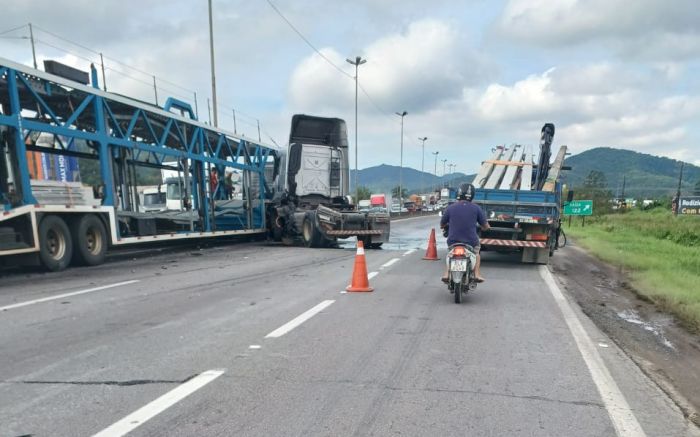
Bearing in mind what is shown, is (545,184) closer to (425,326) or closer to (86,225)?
(425,326)

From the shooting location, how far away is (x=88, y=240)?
38.2 ft

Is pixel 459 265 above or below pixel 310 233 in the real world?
above

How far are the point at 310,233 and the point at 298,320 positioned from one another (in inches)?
441

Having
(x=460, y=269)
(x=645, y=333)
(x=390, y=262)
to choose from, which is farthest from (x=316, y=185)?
(x=645, y=333)

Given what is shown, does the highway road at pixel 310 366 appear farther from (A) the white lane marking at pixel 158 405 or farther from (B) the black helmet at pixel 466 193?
(B) the black helmet at pixel 466 193

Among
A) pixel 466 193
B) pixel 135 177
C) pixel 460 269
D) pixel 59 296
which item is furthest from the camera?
pixel 135 177

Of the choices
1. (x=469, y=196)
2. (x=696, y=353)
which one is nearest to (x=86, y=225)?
(x=469, y=196)

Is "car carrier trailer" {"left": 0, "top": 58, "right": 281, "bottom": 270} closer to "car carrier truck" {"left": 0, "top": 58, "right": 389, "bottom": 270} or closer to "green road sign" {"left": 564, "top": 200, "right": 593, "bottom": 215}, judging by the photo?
"car carrier truck" {"left": 0, "top": 58, "right": 389, "bottom": 270}

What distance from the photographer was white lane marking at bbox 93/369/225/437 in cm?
330

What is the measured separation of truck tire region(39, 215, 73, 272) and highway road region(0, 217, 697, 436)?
173cm

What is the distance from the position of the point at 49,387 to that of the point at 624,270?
47.1 ft

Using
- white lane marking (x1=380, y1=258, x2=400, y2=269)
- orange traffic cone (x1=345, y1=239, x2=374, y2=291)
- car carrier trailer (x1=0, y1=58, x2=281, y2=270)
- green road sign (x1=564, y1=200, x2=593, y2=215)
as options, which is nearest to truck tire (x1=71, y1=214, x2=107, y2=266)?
car carrier trailer (x1=0, y1=58, x2=281, y2=270)

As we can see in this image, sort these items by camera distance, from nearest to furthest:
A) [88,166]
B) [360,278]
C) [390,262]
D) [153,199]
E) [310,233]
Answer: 1. [360,278]
2. [88,166]
3. [390,262]
4. [153,199]
5. [310,233]

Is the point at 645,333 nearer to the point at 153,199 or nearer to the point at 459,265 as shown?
the point at 459,265
